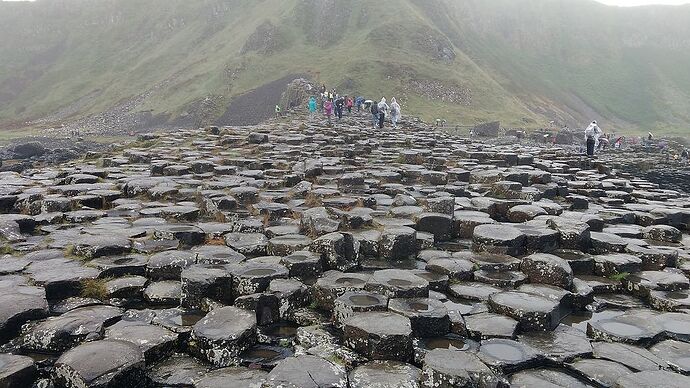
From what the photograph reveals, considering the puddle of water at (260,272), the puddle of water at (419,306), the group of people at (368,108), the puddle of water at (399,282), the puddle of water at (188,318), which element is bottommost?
the puddle of water at (188,318)

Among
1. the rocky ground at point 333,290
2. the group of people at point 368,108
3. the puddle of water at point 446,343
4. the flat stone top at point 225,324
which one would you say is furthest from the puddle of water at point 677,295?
the group of people at point 368,108

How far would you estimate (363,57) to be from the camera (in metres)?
65.1

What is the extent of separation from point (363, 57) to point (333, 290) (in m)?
63.3

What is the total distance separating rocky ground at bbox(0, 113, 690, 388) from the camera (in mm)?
3910

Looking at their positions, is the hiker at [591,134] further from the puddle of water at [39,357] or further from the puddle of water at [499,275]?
the puddle of water at [39,357]

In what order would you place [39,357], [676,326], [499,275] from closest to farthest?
[39,357]
[676,326]
[499,275]

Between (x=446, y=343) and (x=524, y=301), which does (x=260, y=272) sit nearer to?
(x=446, y=343)

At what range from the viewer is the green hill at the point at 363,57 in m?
61.9

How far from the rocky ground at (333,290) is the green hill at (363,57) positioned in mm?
44200

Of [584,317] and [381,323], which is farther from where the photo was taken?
[584,317]

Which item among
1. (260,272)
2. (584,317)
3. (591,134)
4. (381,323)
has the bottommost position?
(584,317)

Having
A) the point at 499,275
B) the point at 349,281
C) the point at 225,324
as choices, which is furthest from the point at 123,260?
the point at 499,275

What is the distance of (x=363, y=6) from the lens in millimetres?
85312

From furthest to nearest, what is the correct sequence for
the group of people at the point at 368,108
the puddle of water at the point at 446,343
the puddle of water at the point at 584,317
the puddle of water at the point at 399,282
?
the group of people at the point at 368,108
the puddle of water at the point at 399,282
the puddle of water at the point at 584,317
the puddle of water at the point at 446,343
